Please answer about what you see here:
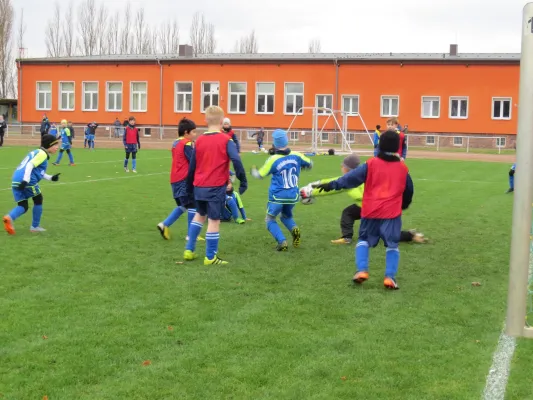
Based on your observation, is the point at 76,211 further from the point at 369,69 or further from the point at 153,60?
the point at 153,60

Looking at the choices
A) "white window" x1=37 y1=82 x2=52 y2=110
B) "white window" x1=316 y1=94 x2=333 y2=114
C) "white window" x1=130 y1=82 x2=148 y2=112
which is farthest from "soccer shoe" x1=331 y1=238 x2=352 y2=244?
"white window" x1=37 y1=82 x2=52 y2=110

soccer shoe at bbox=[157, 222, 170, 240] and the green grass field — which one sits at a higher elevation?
soccer shoe at bbox=[157, 222, 170, 240]

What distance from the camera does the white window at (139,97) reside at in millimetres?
54500

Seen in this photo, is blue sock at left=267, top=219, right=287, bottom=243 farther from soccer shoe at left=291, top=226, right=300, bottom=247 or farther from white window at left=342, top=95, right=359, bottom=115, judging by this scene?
white window at left=342, top=95, right=359, bottom=115

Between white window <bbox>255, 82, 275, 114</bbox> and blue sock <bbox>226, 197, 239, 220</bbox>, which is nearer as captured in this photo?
blue sock <bbox>226, 197, 239, 220</bbox>

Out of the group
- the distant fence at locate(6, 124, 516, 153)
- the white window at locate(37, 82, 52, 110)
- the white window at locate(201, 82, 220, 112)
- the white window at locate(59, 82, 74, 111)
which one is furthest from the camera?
the white window at locate(37, 82, 52, 110)

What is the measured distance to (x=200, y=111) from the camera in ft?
174

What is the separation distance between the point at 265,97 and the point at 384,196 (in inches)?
1780

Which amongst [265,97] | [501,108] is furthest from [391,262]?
[265,97]

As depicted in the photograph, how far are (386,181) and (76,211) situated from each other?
312 inches

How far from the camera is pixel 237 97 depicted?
5284 cm

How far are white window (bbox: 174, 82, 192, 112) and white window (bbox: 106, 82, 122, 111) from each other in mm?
4807

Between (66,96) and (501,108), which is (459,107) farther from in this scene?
(66,96)

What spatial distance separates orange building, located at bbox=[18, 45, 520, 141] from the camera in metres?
47.8
